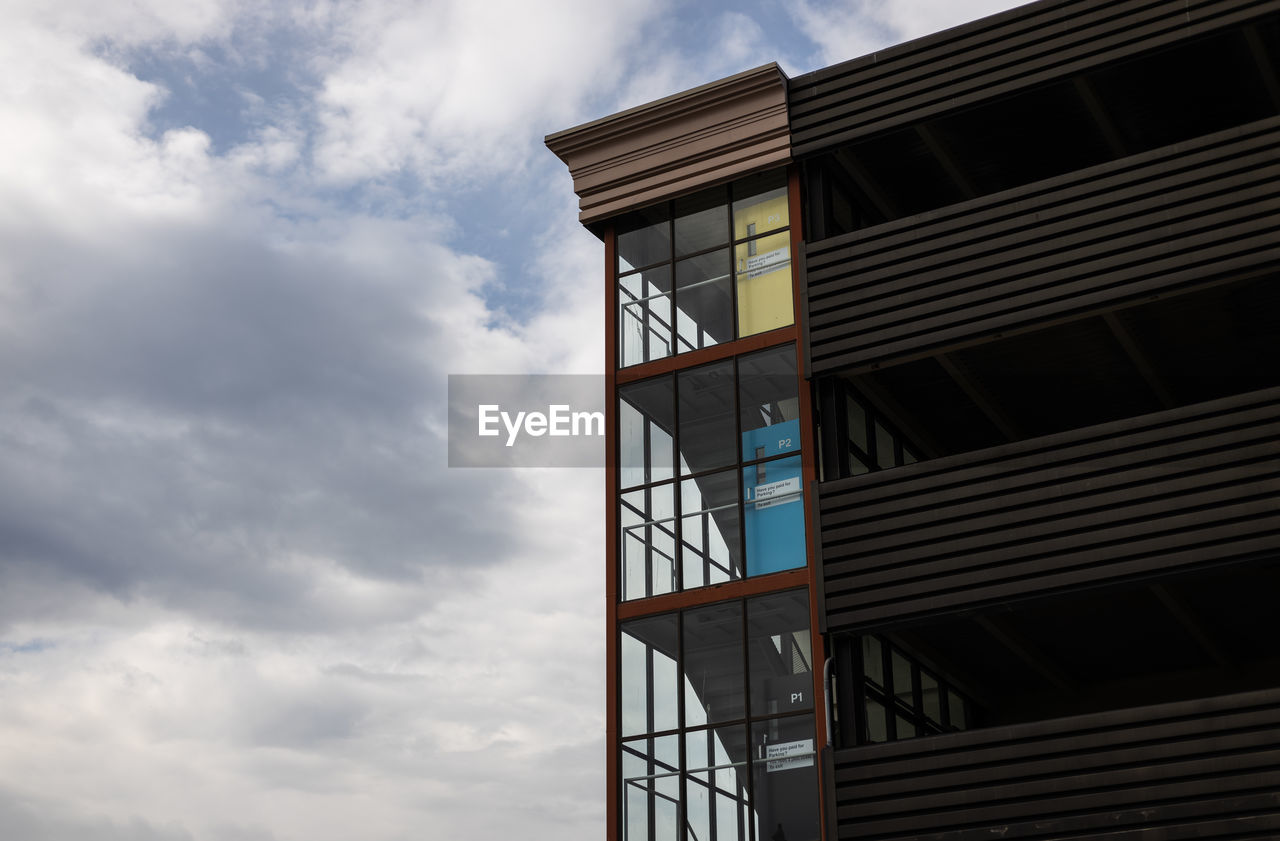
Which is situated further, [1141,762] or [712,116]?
[712,116]

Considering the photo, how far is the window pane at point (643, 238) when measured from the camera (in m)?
23.0

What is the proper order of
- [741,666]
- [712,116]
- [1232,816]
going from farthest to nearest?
[712,116]
[741,666]
[1232,816]

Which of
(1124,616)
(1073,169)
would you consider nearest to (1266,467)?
(1124,616)

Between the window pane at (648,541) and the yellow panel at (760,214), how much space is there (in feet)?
14.3

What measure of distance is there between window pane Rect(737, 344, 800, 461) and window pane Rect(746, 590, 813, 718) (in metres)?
2.33

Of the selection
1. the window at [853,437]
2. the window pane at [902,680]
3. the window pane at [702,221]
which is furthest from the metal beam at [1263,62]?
the window pane at [902,680]

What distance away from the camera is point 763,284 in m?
22.0

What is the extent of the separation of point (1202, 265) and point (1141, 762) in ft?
21.5

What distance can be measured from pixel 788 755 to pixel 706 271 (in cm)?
781

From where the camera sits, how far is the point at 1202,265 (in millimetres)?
18531

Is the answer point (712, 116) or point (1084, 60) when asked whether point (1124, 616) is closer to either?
point (1084, 60)

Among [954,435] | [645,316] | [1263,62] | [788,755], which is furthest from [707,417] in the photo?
[1263,62]

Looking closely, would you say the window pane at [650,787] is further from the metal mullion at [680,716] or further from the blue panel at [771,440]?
the blue panel at [771,440]

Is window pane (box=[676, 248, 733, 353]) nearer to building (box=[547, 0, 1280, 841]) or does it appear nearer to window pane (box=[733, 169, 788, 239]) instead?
building (box=[547, 0, 1280, 841])
